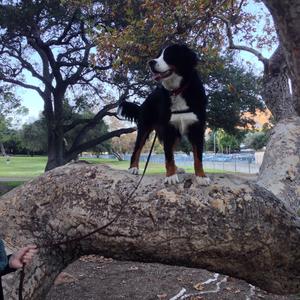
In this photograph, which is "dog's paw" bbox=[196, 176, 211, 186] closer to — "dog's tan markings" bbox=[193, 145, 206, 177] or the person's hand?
"dog's tan markings" bbox=[193, 145, 206, 177]

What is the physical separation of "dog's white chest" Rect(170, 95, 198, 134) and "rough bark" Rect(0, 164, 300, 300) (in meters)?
0.43

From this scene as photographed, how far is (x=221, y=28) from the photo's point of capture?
28.3 feet

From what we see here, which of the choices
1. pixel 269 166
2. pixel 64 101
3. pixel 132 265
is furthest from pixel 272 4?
pixel 64 101

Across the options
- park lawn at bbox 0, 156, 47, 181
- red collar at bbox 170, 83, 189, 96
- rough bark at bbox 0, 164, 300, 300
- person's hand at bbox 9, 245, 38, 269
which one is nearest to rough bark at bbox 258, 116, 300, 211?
rough bark at bbox 0, 164, 300, 300

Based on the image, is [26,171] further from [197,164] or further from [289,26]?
[289,26]

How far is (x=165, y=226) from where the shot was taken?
10.3 ft

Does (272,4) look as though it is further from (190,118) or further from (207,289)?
(207,289)

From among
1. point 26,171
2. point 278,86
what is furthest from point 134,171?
point 26,171

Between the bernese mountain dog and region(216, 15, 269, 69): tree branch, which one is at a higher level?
region(216, 15, 269, 69): tree branch

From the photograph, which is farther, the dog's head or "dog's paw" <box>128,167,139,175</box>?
"dog's paw" <box>128,167,139,175</box>

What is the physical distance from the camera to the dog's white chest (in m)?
3.08

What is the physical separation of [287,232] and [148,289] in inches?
122

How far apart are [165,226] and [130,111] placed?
4.35ft

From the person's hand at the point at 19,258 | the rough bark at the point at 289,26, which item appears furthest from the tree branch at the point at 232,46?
the person's hand at the point at 19,258
